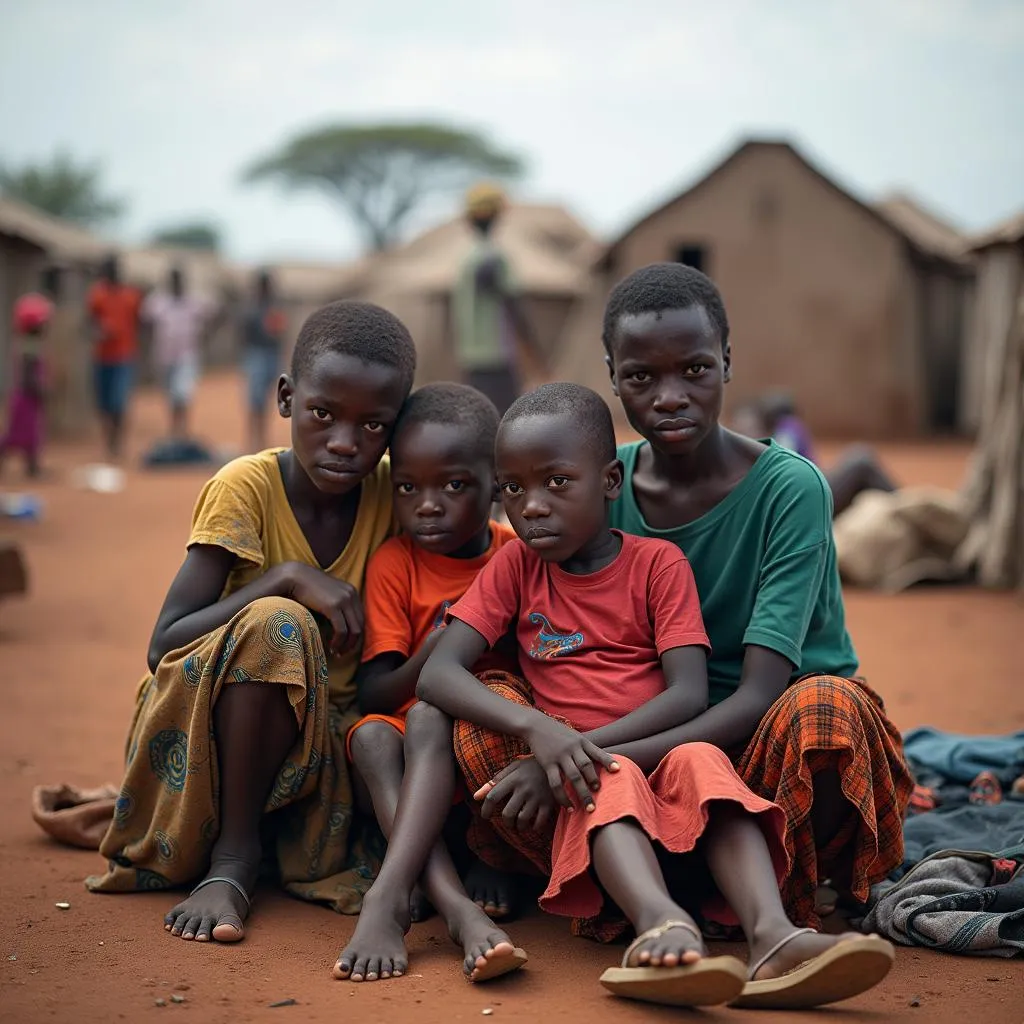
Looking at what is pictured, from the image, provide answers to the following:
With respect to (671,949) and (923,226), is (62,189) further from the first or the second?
(671,949)

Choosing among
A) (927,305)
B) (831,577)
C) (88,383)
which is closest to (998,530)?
(831,577)

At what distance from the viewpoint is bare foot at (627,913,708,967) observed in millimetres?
2195

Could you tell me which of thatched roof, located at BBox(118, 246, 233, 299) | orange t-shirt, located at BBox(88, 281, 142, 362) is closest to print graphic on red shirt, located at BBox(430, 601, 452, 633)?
orange t-shirt, located at BBox(88, 281, 142, 362)

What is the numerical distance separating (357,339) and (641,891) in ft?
4.68

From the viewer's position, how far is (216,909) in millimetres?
2777

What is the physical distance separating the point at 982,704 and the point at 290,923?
10.3ft

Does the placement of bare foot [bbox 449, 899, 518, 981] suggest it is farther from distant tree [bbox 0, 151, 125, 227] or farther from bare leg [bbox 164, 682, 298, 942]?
distant tree [bbox 0, 151, 125, 227]

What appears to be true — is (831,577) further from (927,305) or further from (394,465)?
(927,305)

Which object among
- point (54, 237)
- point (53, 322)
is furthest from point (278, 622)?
point (54, 237)

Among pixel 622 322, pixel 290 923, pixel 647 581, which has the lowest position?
pixel 290 923

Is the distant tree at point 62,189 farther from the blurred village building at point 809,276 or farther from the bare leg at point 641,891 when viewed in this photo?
the bare leg at point 641,891

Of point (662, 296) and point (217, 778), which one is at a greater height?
point (662, 296)

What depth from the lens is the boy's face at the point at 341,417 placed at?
3.06 m

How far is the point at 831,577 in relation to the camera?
2990mm
